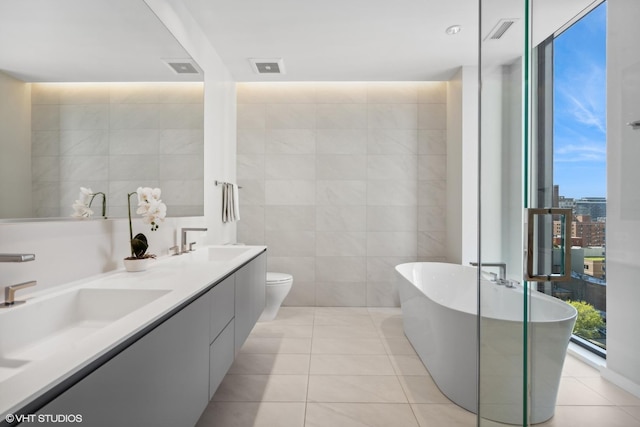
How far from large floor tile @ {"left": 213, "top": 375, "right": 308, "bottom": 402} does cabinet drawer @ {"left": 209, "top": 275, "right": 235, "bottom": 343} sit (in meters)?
0.61

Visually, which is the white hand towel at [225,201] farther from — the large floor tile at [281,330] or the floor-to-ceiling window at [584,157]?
the floor-to-ceiling window at [584,157]

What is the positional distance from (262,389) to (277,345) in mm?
729

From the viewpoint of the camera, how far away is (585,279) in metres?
0.85

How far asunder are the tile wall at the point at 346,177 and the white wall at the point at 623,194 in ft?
10.9

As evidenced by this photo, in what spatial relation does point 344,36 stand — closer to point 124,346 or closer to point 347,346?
point 347,346

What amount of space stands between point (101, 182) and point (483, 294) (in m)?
1.70

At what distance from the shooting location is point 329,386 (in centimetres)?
228

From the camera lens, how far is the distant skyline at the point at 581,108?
79 cm

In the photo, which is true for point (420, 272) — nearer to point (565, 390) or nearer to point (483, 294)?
point (483, 294)

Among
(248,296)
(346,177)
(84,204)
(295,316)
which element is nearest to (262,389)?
(248,296)

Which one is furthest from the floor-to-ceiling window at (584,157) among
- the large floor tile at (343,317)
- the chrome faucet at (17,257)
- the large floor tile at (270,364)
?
the large floor tile at (343,317)

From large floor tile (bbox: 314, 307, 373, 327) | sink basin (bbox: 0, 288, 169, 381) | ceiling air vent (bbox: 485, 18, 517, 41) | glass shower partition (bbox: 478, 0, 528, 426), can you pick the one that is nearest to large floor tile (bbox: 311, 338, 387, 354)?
large floor tile (bbox: 314, 307, 373, 327)

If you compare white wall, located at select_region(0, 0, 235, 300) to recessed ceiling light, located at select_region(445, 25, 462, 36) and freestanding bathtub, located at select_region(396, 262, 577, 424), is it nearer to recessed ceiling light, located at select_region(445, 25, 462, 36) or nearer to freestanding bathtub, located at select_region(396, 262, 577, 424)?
freestanding bathtub, located at select_region(396, 262, 577, 424)

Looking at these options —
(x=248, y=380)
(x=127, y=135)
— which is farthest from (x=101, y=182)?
(x=248, y=380)
